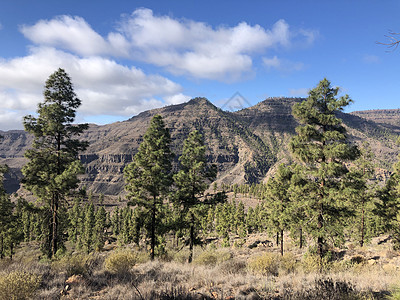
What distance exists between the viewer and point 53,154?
1431 centimetres

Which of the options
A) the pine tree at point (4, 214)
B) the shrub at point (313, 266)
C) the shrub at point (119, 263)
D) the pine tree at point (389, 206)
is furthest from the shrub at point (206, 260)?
the pine tree at point (389, 206)

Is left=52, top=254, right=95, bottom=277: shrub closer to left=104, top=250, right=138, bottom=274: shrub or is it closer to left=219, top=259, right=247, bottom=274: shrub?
left=104, top=250, right=138, bottom=274: shrub

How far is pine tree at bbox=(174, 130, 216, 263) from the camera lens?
17.7m

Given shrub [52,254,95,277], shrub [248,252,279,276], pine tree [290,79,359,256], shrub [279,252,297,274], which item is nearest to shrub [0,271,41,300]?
shrub [52,254,95,277]

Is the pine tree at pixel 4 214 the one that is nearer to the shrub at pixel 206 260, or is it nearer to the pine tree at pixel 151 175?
the pine tree at pixel 151 175

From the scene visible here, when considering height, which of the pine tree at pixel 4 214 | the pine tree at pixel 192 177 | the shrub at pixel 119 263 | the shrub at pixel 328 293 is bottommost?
the pine tree at pixel 4 214

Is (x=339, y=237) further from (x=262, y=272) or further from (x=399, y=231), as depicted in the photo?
(x=399, y=231)

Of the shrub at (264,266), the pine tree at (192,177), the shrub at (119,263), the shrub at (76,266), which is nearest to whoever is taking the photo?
the shrub at (76,266)

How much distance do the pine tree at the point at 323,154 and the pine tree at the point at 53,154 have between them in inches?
573

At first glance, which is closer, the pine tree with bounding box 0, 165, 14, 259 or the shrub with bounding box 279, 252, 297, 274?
the shrub with bounding box 279, 252, 297, 274

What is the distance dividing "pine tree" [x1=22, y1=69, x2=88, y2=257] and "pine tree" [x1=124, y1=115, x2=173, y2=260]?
416cm

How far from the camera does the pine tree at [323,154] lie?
40.7 feet

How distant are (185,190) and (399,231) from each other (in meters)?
22.7

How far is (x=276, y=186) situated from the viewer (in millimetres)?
25922
